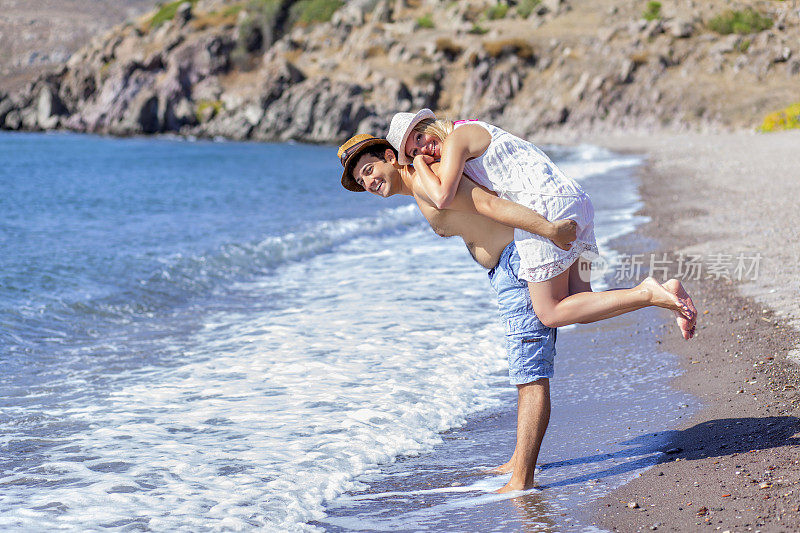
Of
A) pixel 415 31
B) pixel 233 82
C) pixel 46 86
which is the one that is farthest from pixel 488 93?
pixel 46 86

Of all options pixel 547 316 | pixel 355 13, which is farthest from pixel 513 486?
pixel 355 13

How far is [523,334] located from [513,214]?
0.58 metres

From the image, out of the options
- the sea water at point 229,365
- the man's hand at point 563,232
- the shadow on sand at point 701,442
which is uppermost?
the man's hand at point 563,232

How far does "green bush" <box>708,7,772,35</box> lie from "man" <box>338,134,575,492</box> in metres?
47.6

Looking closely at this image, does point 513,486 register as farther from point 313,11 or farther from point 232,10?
point 232,10

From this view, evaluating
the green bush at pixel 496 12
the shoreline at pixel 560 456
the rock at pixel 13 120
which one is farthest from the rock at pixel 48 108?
the shoreline at pixel 560 456

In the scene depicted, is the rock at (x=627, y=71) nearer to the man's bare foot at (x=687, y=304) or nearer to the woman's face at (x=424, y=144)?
the man's bare foot at (x=687, y=304)

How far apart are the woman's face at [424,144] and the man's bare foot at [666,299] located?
1138 millimetres

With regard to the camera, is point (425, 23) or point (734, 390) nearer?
point (734, 390)

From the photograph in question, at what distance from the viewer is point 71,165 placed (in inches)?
1364

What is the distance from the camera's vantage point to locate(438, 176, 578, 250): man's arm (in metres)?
3.59

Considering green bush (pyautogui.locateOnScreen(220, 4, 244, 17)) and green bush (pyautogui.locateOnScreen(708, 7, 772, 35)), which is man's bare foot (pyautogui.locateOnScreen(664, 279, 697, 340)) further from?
green bush (pyautogui.locateOnScreen(220, 4, 244, 17))

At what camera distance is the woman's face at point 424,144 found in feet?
12.2

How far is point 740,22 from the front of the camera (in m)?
46.1
